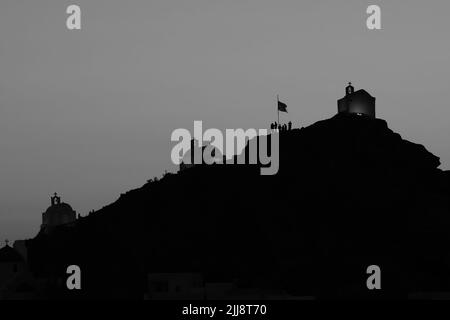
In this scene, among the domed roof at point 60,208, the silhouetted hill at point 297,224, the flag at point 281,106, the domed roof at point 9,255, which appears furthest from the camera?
the domed roof at point 60,208

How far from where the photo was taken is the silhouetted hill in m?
111

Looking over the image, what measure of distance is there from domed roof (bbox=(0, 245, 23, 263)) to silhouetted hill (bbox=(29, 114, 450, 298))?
334 centimetres

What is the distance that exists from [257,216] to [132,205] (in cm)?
1878

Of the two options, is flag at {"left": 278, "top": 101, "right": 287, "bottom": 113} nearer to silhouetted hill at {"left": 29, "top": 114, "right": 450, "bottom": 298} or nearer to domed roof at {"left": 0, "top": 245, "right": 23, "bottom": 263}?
silhouetted hill at {"left": 29, "top": 114, "right": 450, "bottom": 298}

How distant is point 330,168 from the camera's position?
125 meters

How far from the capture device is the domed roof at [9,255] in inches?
4454

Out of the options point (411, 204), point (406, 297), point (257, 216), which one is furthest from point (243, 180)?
point (406, 297)

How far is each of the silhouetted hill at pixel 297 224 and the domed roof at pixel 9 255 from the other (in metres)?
3.34

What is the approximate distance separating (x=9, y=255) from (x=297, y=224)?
38.1 metres

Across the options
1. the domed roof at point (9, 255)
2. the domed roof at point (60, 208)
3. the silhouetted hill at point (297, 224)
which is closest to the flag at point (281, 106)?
the silhouetted hill at point (297, 224)

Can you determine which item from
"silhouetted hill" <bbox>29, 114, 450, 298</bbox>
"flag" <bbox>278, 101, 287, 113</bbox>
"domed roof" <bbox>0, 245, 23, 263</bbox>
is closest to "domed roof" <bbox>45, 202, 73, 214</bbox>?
"silhouetted hill" <bbox>29, 114, 450, 298</bbox>

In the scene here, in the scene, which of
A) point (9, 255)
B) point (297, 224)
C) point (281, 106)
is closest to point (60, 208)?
point (9, 255)

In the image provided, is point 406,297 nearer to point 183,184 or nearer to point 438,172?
point 438,172

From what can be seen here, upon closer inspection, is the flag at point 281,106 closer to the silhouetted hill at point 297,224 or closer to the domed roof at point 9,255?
the silhouetted hill at point 297,224
